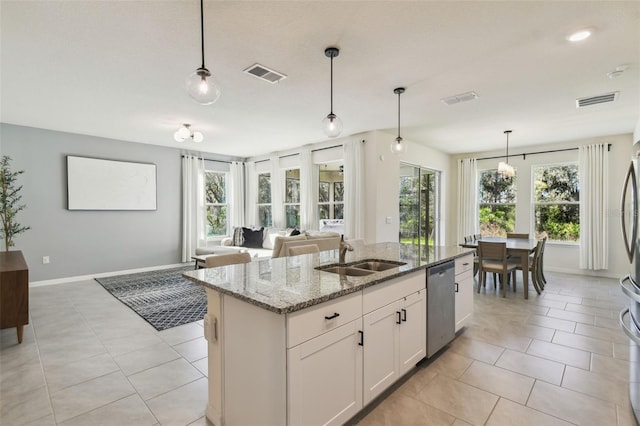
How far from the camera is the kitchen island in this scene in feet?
4.69

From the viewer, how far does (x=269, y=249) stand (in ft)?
22.1

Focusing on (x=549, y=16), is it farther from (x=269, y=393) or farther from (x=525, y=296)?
(x=525, y=296)

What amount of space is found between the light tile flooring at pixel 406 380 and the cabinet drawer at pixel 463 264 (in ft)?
2.24

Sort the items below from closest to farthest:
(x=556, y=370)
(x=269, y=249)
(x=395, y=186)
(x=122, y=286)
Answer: (x=556, y=370)
(x=122, y=286)
(x=395, y=186)
(x=269, y=249)

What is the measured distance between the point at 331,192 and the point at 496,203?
3.93m

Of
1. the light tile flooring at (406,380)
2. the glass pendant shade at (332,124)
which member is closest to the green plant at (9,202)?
the light tile flooring at (406,380)

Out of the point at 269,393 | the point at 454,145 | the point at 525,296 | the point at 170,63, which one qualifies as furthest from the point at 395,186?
the point at 269,393

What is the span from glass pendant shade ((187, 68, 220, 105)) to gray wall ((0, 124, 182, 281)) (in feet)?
16.6

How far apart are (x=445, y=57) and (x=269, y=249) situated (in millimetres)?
5087

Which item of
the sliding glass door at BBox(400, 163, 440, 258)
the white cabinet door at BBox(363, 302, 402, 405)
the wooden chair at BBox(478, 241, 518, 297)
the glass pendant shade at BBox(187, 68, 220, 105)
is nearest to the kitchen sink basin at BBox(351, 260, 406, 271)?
the white cabinet door at BBox(363, 302, 402, 405)

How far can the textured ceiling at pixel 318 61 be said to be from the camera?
2133 mm

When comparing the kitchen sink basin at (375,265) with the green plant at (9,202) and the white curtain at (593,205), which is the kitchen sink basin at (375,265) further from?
the white curtain at (593,205)

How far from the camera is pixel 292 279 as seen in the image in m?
1.91

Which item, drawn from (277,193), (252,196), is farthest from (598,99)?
(252,196)
